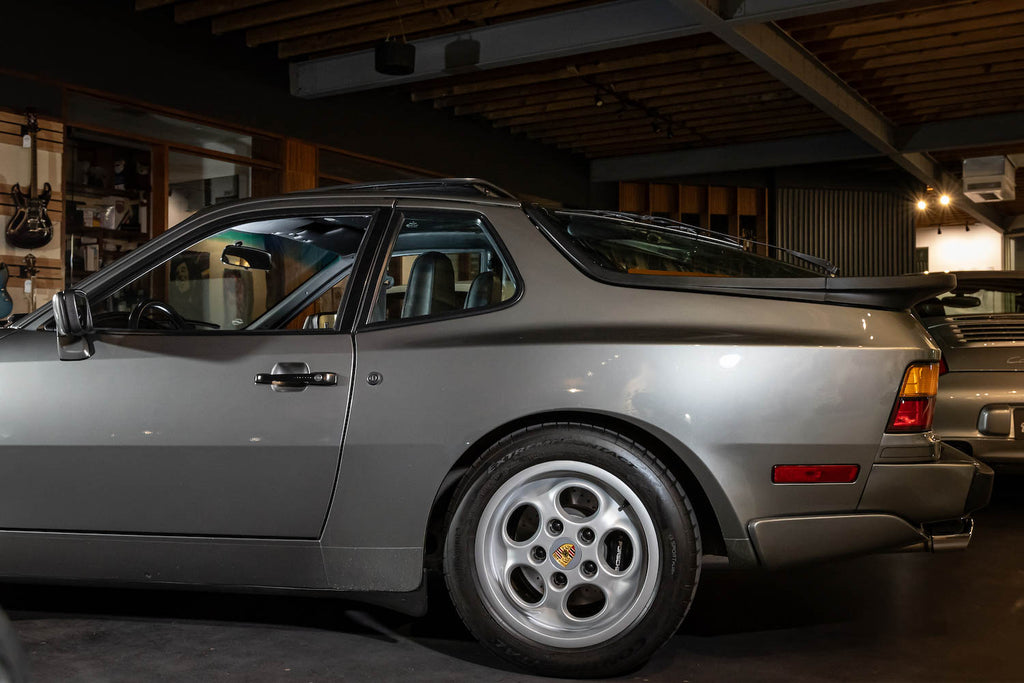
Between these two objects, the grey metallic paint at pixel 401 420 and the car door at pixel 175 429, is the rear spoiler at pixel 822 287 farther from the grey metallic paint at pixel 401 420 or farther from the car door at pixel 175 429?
the car door at pixel 175 429

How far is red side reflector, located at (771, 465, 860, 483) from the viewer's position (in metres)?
2.91

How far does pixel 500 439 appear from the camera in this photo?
3053 mm

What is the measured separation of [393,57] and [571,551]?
7671 mm

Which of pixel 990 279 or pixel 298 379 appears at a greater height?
pixel 990 279

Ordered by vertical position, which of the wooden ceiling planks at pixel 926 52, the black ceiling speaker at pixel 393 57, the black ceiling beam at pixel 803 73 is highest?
the wooden ceiling planks at pixel 926 52

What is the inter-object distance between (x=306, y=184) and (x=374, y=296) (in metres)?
9.24

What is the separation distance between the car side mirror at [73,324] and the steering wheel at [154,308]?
0.31 meters

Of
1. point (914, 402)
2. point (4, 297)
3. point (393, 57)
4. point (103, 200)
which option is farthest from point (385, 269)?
point (103, 200)

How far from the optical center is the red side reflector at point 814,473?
2.91 metres

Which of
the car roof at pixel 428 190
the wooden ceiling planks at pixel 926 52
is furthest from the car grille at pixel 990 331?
the wooden ceiling planks at pixel 926 52

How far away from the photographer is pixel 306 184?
39.7 ft

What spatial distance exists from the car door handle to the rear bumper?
48.5 inches

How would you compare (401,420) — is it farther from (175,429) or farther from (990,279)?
(990,279)

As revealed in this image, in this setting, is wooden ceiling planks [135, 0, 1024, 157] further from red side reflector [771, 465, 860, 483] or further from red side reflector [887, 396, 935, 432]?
red side reflector [771, 465, 860, 483]
